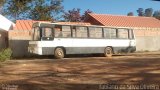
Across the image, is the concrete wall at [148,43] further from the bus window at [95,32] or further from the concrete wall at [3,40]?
the concrete wall at [3,40]

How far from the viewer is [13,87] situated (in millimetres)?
9359

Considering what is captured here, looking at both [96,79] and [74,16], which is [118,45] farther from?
[74,16]

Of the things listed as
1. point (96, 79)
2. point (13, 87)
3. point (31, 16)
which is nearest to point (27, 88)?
point (13, 87)

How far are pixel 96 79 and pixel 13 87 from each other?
279 centimetres

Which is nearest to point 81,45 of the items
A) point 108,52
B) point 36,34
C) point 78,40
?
point 78,40

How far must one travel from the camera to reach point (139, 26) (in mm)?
33562

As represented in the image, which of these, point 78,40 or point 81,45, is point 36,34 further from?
point 81,45

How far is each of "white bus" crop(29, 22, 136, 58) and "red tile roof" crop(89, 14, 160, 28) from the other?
6936 mm

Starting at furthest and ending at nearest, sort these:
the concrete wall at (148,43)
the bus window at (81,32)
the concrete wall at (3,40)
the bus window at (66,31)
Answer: the concrete wall at (148,43) → the concrete wall at (3,40) → the bus window at (81,32) → the bus window at (66,31)

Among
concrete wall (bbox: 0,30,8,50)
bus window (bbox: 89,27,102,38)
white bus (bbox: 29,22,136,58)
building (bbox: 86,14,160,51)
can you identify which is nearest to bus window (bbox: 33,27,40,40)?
white bus (bbox: 29,22,136,58)

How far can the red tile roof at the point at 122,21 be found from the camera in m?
32.7

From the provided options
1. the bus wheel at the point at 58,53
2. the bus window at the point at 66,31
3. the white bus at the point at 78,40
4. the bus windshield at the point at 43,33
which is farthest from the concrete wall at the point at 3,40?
the bus window at the point at 66,31

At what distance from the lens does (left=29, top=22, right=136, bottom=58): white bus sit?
69.3 ft

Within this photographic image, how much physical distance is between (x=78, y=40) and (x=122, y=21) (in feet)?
41.3
